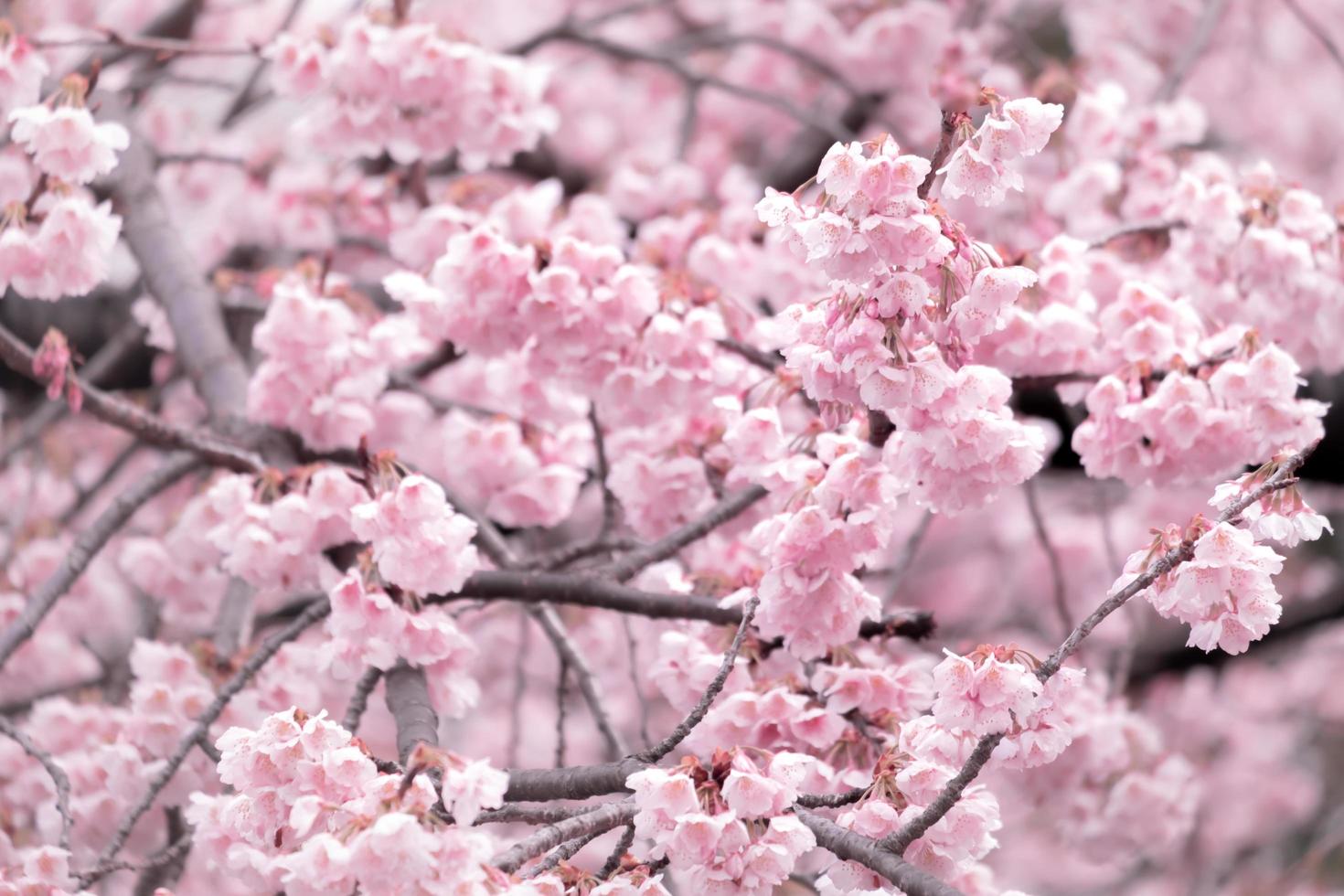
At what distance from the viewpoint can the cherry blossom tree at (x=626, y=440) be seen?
1.39 m

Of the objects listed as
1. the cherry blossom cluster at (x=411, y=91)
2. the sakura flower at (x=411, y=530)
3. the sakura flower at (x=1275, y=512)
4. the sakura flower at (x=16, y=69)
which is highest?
the cherry blossom cluster at (x=411, y=91)

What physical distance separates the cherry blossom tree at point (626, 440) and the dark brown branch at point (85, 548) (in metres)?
0.01

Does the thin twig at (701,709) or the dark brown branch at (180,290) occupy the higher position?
the dark brown branch at (180,290)

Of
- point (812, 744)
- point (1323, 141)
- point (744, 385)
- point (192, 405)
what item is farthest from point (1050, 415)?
point (1323, 141)

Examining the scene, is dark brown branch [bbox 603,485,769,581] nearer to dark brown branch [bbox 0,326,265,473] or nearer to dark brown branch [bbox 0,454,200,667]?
dark brown branch [bbox 0,326,265,473]

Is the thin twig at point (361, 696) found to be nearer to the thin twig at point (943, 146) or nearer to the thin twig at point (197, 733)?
the thin twig at point (197, 733)

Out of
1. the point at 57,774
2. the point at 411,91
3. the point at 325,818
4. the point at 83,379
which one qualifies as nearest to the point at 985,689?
the point at 325,818

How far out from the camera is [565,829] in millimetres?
1355

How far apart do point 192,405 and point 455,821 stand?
2901mm

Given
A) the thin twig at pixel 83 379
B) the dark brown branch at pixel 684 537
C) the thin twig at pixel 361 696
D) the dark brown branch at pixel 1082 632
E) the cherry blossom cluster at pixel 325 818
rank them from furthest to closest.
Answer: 1. the thin twig at pixel 83 379
2. the dark brown branch at pixel 684 537
3. the thin twig at pixel 361 696
4. the dark brown branch at pixel 1082 632
5. the cherry blossom cluster at pixel 325 818

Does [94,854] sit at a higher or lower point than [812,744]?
higher

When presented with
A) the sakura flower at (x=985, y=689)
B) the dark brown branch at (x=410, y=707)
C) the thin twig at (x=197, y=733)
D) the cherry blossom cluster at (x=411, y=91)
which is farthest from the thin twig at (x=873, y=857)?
the cherry blossom cluster at (x=411, y=91)

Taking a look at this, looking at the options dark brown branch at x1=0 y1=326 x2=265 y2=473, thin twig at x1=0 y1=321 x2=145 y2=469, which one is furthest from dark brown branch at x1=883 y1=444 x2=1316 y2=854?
thin twig at x1=0 y1=321 x2=145 y2=469

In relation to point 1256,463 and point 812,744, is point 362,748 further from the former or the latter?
point 1256,463
